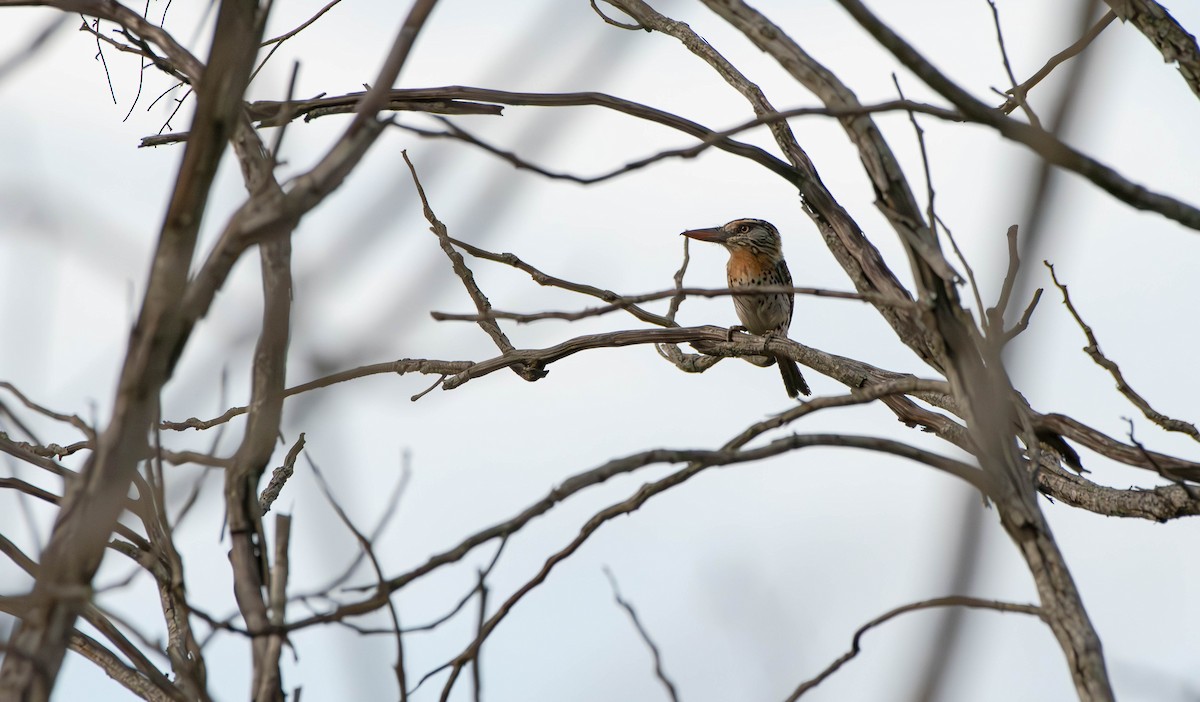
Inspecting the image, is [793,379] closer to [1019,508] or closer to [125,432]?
[1019,508]

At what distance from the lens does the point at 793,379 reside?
6.67 metres

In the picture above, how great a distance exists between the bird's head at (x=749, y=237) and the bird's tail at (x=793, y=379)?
44.7 inches

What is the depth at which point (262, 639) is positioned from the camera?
1.70 meters

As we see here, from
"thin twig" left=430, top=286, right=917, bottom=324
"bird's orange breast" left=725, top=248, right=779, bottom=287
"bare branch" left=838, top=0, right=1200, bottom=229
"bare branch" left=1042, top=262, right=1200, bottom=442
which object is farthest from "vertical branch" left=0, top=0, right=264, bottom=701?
"bird's orange breast" left=725, top=248, right=779, bottom=287

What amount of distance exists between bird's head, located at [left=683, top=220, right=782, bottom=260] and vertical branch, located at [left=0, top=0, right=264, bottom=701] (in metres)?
6.10

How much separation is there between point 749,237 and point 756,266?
0.77 ft

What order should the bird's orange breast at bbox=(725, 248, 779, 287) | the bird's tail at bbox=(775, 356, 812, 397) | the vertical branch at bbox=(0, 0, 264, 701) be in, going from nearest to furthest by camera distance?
the vertical branch at bbox=(0, 0, 264, 701) < the bird's tail at bbox=(775, 356, 812, 397) < the bird's orange breast at bbox=(725, 248, 779, 287)

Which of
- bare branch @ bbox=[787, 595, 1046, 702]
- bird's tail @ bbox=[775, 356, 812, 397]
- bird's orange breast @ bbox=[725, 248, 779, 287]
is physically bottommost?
bare branch @ bbox=[787, 595, 1046, 702]

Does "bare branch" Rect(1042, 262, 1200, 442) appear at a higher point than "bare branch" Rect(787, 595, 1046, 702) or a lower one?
higher

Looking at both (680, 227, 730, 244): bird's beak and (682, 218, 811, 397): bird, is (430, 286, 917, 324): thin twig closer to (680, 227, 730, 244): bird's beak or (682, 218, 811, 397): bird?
(682, 218, 811, 397): bird

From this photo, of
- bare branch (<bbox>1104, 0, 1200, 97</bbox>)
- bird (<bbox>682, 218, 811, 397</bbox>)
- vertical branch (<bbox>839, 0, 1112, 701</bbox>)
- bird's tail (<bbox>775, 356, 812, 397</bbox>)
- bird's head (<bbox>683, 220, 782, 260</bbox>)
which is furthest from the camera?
bird's head (<bbox>683, 220, 782, 260</bbox>)

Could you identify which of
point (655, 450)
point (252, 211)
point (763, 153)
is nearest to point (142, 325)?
point (252, 211)

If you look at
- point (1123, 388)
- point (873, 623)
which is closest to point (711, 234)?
point (1123, 388)

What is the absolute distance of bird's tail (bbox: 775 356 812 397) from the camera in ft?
21.4
